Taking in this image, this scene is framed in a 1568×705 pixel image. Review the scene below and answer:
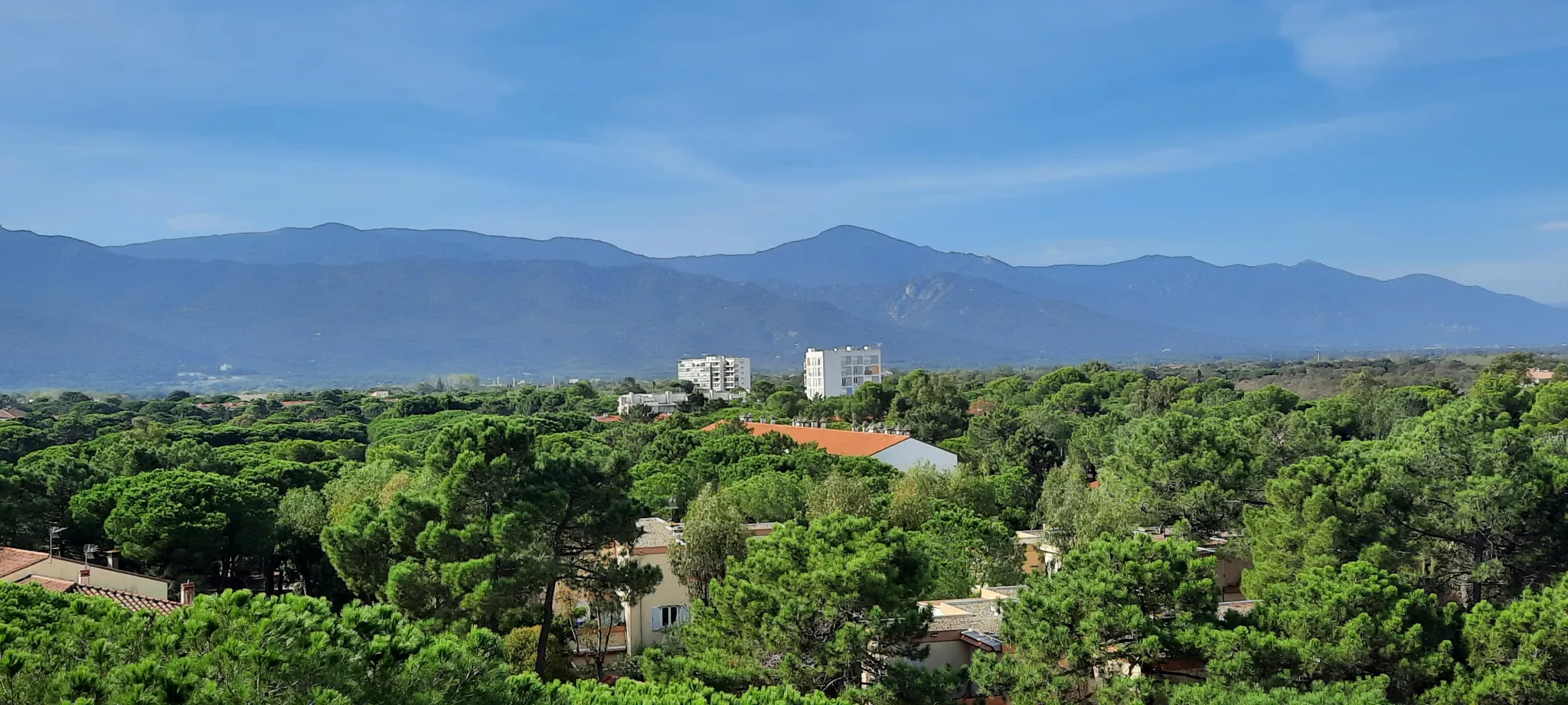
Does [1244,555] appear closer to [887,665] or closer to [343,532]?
[887,665]

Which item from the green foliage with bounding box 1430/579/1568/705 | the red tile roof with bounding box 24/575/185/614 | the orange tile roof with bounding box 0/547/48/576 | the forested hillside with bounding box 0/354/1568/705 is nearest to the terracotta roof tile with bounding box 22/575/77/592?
the red tile roof with bounding box 24/575/185/614

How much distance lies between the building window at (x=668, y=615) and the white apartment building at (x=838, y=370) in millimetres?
90873

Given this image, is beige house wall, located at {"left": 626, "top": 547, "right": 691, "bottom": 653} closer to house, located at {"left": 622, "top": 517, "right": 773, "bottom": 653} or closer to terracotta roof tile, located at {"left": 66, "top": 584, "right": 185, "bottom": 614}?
house, located at {"left": 622, "top": 517, "right": 773, "bottom": 653}

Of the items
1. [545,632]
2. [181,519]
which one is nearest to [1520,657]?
[545,632]

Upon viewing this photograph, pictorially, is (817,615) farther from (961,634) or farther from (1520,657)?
(1520,657)

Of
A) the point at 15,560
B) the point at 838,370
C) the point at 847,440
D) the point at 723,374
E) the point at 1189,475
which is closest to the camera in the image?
the point at 15,560

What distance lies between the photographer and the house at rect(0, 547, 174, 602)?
67.2 feet

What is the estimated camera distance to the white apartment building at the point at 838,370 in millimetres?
116312

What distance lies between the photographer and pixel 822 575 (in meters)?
15.0

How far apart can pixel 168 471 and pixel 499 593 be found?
1697cm

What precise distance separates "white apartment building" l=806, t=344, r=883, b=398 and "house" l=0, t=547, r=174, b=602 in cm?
9356

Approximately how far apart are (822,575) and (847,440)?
34.6m

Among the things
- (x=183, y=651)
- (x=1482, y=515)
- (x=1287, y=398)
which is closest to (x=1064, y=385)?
(x=1287, y=398)

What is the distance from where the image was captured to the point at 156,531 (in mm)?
25516
